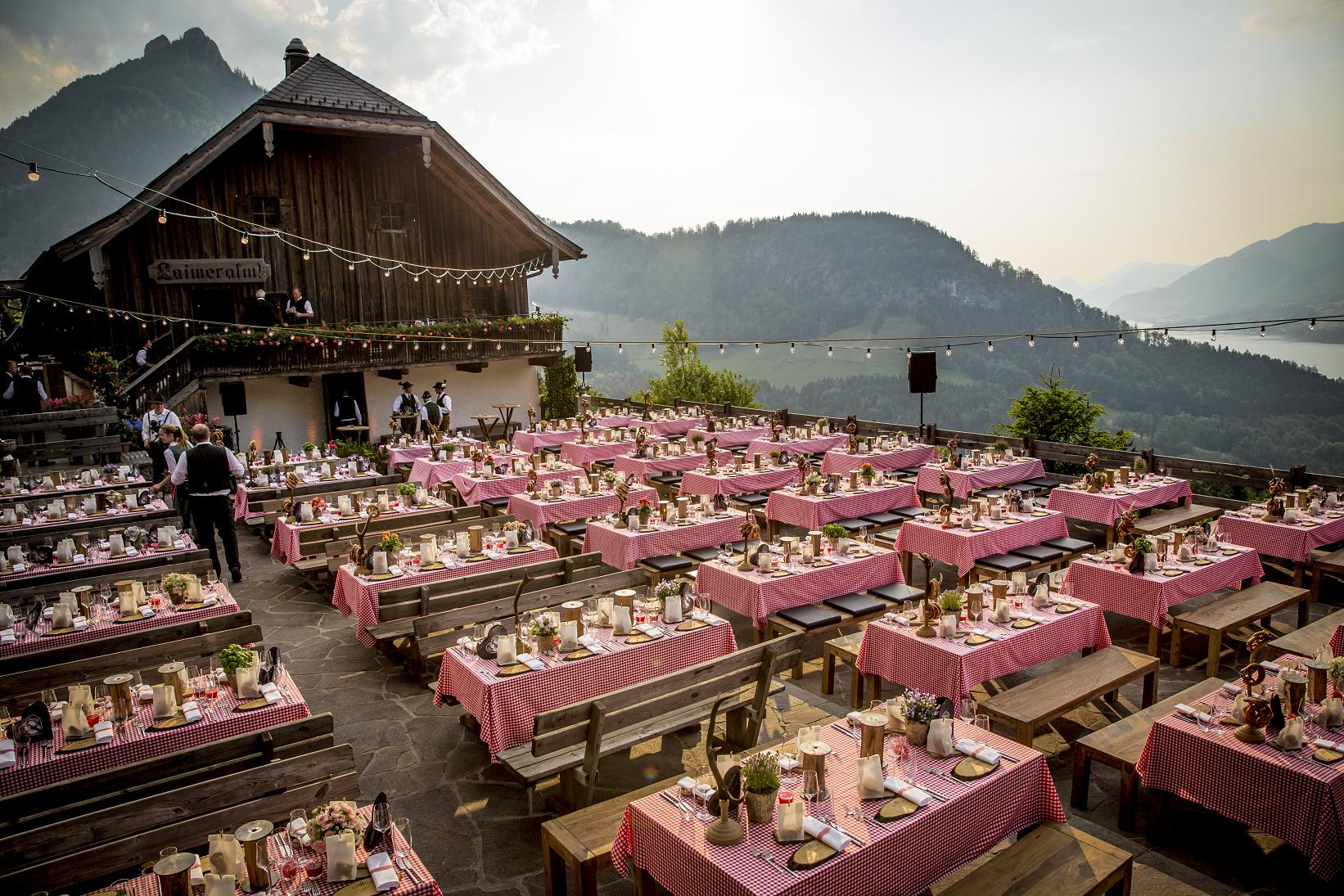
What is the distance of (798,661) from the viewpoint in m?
6.66

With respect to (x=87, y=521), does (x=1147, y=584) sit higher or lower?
lower

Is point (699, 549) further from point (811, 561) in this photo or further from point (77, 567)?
point (77, 567)

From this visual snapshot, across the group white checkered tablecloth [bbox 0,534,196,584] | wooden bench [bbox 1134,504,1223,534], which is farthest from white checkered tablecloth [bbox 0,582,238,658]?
wooden bench [bbox 1134,504,1223,534]

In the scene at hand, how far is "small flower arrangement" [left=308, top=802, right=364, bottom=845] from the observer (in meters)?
3.92

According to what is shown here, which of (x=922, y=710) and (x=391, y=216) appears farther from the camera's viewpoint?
(x=391, y=216)

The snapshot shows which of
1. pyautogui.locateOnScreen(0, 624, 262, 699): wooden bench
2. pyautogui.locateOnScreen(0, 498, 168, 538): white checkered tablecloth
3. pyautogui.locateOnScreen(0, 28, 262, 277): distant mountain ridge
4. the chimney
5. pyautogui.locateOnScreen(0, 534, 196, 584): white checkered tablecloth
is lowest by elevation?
pyautogui.locateOnScreen(0, 624, 262, 699): wooden bench

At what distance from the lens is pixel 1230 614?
27.0 ft

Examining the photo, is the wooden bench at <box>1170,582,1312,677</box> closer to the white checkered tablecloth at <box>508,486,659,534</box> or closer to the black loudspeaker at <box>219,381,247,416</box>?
the white checkered tablecloth at <box>508,486,659,534</box>

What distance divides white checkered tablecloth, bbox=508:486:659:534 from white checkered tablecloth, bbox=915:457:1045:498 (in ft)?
16.3

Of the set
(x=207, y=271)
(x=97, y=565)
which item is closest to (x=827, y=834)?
(x=97, y=565)

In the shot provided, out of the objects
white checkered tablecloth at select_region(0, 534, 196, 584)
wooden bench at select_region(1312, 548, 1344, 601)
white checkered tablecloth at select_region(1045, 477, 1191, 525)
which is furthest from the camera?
white checkered tablecloth at select_region(1045, 477, 1191, 525)

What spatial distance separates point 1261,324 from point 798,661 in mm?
10615

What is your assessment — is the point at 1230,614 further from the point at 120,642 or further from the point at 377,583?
the point at 120,642

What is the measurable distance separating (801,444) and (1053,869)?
1347cm
